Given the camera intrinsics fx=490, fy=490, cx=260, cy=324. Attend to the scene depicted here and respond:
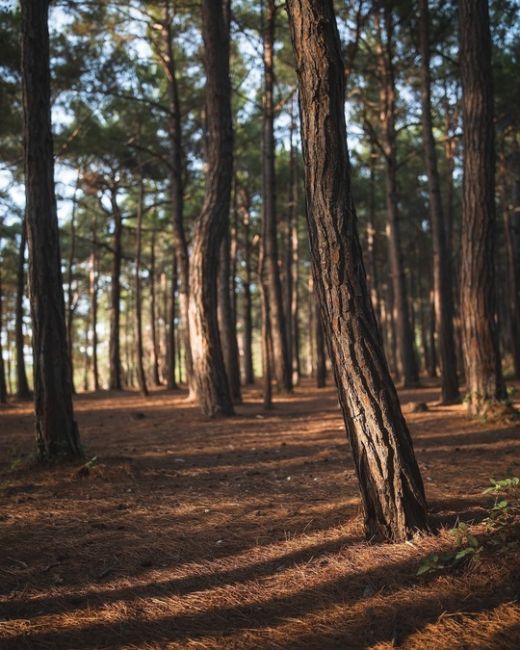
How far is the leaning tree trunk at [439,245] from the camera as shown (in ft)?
34.0

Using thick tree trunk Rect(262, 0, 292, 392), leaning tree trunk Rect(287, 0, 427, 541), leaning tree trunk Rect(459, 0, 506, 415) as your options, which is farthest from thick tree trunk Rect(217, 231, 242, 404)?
leaning tree trunk Rect(287, 0, 427, 541)

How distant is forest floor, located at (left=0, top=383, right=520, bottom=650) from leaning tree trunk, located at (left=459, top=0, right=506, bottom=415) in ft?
5.41

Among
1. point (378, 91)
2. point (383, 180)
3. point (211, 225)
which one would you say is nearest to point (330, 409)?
point (211, 225)

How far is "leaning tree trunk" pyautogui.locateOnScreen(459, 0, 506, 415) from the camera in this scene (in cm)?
781

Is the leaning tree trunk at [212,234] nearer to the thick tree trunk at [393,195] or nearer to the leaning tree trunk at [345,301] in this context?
the thick tree trunk at [393,195]

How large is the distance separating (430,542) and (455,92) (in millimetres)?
16924

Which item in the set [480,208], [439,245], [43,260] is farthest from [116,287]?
[480,208]

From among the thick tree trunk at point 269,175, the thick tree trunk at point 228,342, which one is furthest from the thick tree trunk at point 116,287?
the thick tree trunk at point 269,175

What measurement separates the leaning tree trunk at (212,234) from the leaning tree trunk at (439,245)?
14.3 ft

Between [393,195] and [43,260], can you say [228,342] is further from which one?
[43,260]

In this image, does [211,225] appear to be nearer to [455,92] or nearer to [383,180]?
[455,92]

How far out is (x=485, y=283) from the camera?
309 inches

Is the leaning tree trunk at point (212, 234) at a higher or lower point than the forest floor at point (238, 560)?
higher

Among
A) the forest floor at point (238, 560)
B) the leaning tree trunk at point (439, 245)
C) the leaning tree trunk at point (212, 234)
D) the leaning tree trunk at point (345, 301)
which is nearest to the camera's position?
the forest floor at point (238, 560)
